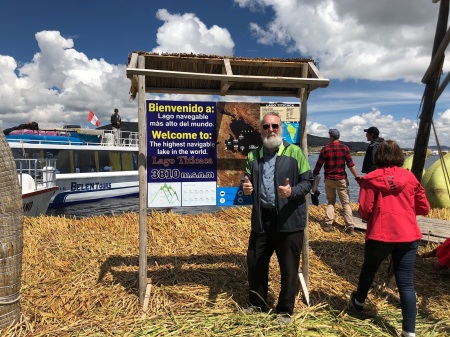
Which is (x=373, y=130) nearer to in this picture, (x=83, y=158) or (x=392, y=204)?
(x=392, y=204)

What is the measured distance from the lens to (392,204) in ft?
10.7

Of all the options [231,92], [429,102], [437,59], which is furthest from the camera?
[231,92]

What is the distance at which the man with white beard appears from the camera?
3479 mm

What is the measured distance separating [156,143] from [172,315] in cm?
189

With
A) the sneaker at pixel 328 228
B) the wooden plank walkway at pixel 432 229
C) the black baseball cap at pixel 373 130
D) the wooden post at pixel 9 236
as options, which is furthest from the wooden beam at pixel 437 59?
the wooden post at pixel 9 236

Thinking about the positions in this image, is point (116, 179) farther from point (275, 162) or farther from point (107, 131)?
point (275, 162)

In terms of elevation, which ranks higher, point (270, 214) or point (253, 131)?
point (253, 131)

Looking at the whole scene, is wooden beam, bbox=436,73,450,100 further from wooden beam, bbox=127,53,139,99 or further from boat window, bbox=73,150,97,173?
boat window, bbox=73,150,97,173

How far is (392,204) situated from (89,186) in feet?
60.0

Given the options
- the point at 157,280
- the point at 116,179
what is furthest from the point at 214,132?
the point at 116,179

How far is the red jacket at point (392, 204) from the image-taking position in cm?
323

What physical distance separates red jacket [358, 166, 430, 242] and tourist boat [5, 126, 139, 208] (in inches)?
630

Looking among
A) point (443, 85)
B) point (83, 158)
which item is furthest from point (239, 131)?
point (83, 158)

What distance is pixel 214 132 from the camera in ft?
14.2
